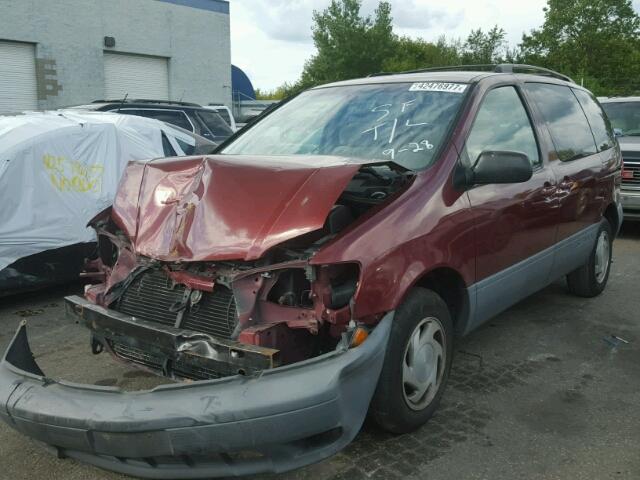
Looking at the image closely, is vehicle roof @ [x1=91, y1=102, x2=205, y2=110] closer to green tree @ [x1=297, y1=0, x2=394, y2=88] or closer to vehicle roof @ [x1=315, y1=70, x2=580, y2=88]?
vehicle roof @ [x1=315, y1=70, x2=580, y2=88]

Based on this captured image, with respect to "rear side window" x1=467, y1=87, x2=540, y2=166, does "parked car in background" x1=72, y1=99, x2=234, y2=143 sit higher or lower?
higher

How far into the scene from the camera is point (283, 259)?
2.80 m

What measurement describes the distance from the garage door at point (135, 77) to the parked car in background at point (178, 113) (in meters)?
10.9

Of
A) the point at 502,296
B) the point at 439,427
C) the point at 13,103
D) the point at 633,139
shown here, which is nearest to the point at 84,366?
the point at 439,427

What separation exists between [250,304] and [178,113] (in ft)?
26.5

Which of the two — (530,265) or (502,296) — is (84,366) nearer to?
(502,296)

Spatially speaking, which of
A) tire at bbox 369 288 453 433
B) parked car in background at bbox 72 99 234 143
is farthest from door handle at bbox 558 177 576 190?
parked car in background at bbox 72 99 234 143

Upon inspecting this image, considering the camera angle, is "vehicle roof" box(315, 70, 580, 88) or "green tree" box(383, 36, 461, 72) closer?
"vehicle roof" box(315, 70, 580, 88)

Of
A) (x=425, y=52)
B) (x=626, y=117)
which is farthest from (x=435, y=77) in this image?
(x=425, y=52)

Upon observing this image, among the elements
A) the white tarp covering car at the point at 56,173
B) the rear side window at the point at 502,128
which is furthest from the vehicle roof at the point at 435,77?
the white tarp covering car at the point at 56,173

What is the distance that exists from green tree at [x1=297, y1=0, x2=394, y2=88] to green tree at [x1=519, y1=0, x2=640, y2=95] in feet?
38.3

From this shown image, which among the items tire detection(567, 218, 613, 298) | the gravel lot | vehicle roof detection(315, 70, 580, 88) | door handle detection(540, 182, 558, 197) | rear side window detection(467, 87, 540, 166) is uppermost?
Result: vehicle roof detection(315, 70, 580, 88)

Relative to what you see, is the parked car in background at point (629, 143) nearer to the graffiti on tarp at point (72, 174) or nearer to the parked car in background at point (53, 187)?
the parked car in background at point (53, 187)

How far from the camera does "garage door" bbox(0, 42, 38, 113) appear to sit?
17469mm
